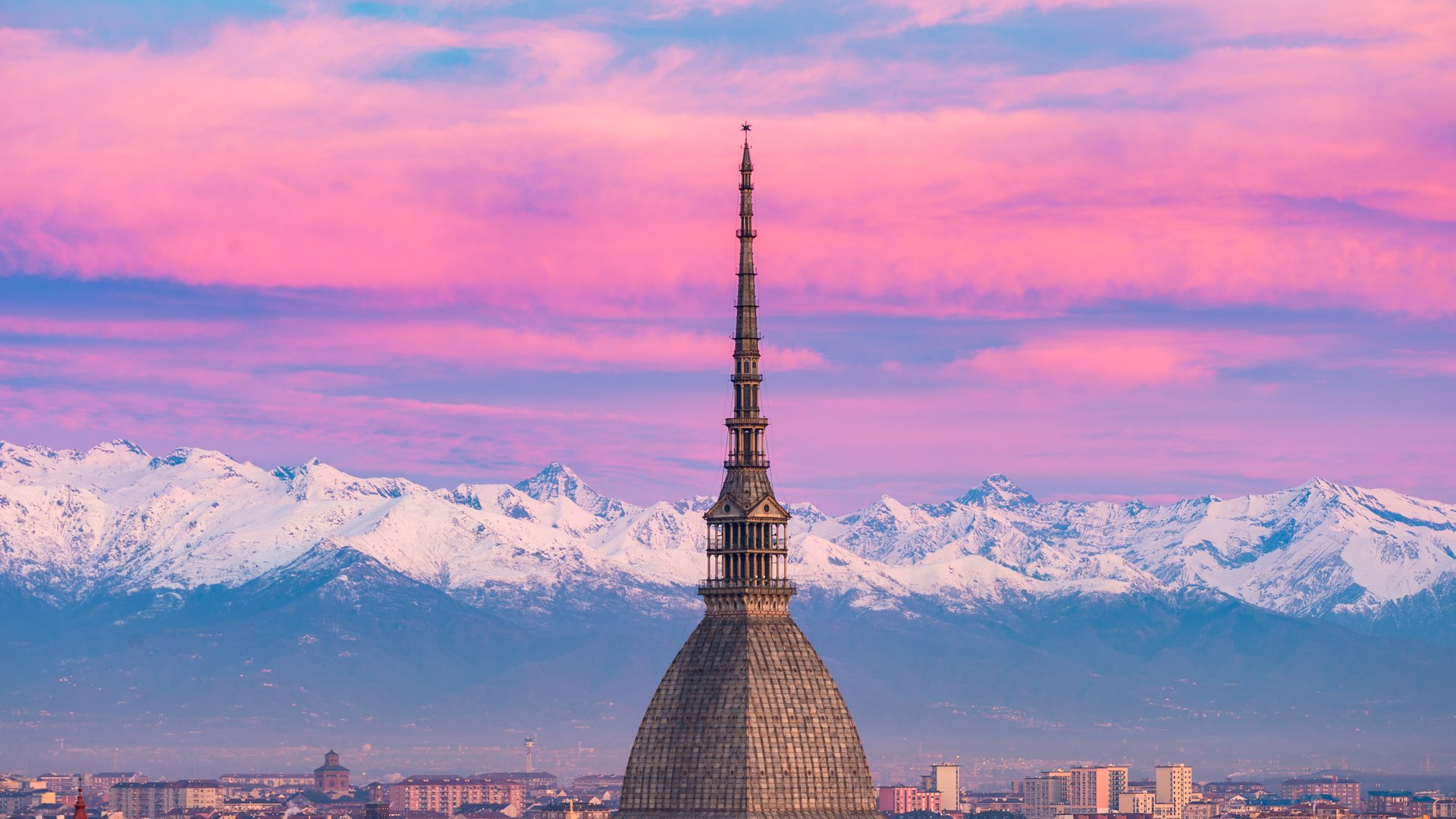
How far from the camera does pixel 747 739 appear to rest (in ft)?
413

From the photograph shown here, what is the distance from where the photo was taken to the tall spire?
12912cm

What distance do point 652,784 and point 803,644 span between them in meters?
8.46

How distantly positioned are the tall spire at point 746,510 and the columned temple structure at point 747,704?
0.04 m

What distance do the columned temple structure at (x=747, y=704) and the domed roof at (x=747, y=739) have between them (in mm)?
43

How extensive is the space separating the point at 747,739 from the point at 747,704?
136cm

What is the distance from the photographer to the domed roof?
125938 millimetres

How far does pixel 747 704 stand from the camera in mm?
126000

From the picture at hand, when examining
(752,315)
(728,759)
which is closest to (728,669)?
(728,759)

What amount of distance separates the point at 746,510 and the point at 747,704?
825 centimetres

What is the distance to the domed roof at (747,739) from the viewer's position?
12594 centimetres

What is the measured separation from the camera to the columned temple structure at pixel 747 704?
126062 mm

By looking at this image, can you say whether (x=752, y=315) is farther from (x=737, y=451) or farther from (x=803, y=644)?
(x=803, y=644)

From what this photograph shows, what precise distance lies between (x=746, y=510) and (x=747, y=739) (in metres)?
9.55

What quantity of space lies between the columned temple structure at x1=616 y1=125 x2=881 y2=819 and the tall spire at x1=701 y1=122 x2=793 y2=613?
44 mm
